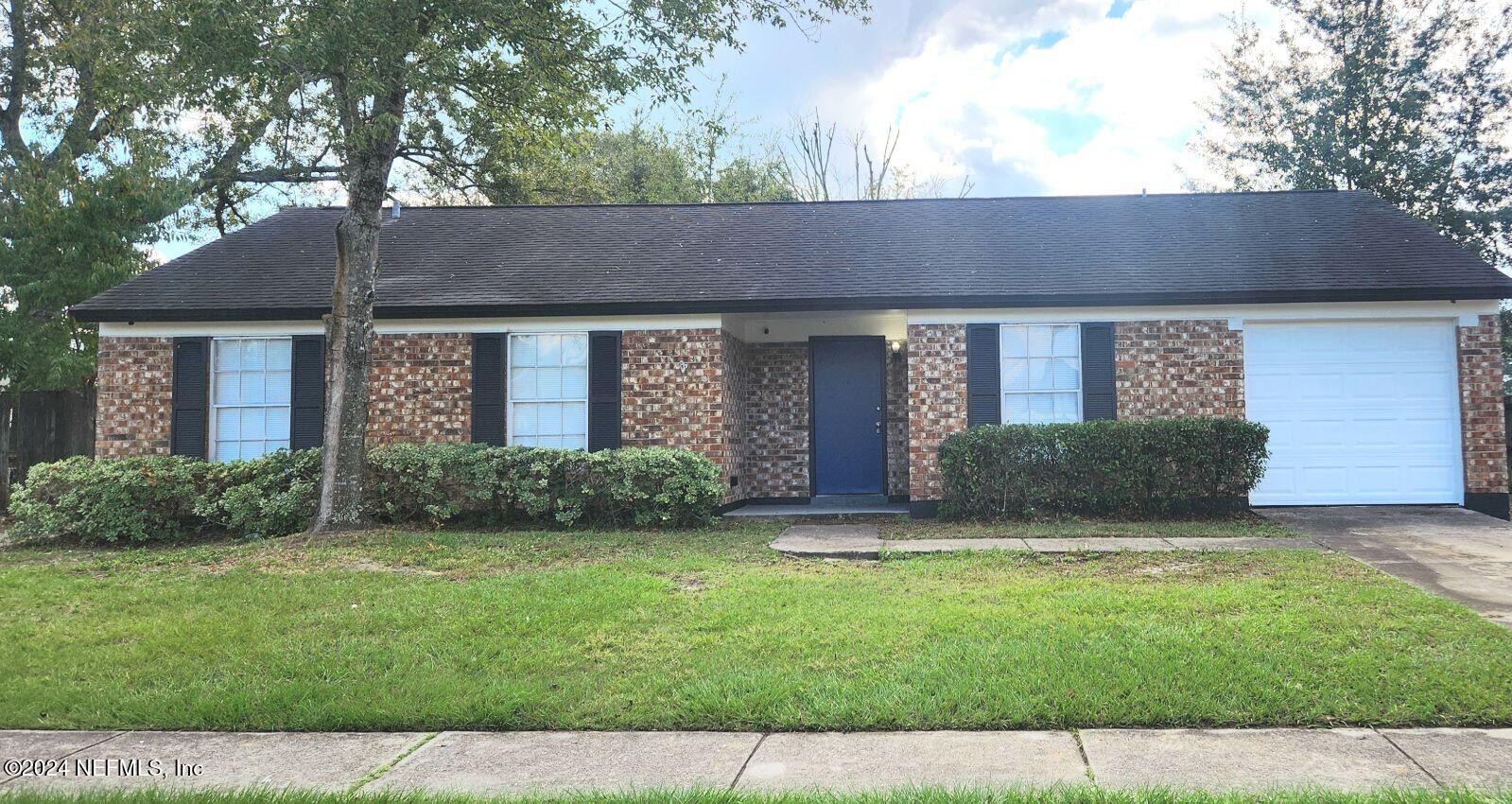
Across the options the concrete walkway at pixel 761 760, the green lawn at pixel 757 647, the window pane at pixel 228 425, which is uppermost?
the window pane at pixel 228 425

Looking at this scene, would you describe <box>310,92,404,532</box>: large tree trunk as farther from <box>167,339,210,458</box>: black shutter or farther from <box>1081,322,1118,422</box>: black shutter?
<box>1081,322,1118,422</box>: black shutter

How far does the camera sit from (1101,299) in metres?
11.2

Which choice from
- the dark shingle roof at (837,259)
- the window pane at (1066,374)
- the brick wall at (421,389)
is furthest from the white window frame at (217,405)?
the window pane at (1066,374)

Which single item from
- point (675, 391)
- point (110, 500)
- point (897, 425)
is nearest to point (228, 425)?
point (110, 500)

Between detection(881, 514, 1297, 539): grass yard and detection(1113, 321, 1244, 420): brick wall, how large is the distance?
155 cm

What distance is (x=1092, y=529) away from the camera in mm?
9562

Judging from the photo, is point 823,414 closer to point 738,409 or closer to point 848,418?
point 848,418

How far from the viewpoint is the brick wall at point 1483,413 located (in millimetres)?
10797

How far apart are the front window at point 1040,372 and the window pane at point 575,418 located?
542 cm

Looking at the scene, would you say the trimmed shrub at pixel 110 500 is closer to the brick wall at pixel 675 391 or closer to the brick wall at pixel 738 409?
the brick wall at pixel 675 391

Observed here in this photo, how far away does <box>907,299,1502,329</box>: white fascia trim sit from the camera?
11.0 meters

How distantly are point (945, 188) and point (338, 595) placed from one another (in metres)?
27.8

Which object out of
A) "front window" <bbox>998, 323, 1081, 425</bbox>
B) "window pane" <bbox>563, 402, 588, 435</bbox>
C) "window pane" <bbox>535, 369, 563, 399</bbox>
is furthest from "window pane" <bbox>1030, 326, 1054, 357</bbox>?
"window pane" <bbox>535, 369, 563, 399</bbox>

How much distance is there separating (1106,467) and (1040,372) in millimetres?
1729
